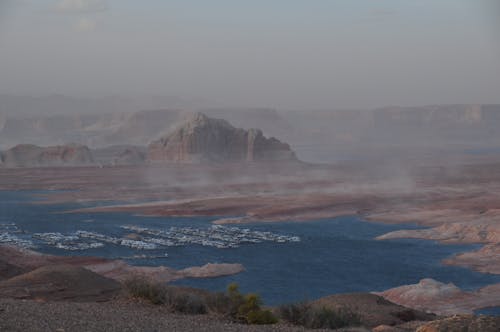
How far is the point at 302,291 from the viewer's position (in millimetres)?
29531

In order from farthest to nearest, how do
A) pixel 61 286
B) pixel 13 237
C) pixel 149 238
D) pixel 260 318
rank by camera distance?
1. pixel 149 238
2. pixel 13 237
3. pixel 61 286
4. pixel 260 318

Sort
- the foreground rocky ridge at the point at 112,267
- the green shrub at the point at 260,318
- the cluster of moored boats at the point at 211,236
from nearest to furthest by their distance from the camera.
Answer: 1. the green shrub at the point at 260,318
2. the foreground rocky ridge at the point at 112,267
3. the cluster of moored boats at the point at 211,236

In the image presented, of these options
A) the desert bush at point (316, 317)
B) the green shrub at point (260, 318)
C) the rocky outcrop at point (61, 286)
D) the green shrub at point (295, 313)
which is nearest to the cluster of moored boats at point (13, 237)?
the rocky outcrop at point (61, 286)

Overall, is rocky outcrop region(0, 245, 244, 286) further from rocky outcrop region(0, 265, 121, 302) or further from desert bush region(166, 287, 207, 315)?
desert bush region(166, 287, 207, 315)

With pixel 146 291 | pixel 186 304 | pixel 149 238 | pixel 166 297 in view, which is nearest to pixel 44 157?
pixel 149 238

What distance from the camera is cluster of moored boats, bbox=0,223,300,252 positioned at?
40875 mm

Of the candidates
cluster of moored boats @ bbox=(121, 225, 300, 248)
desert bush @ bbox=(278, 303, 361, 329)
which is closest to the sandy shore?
cluster of moored boats @ bbox=(121, 225, 300, 248)

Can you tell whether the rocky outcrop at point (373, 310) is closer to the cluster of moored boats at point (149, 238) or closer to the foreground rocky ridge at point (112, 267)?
the foreground rocky ridge at point (112, 267)

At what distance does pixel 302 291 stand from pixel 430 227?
2252 cm

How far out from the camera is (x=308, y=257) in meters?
38.0

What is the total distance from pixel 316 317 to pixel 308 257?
24.4m

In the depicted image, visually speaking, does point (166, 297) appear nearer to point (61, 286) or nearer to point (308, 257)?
point (61, 286)

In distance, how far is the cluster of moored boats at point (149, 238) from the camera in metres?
40.9

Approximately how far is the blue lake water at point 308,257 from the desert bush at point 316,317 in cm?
1237
